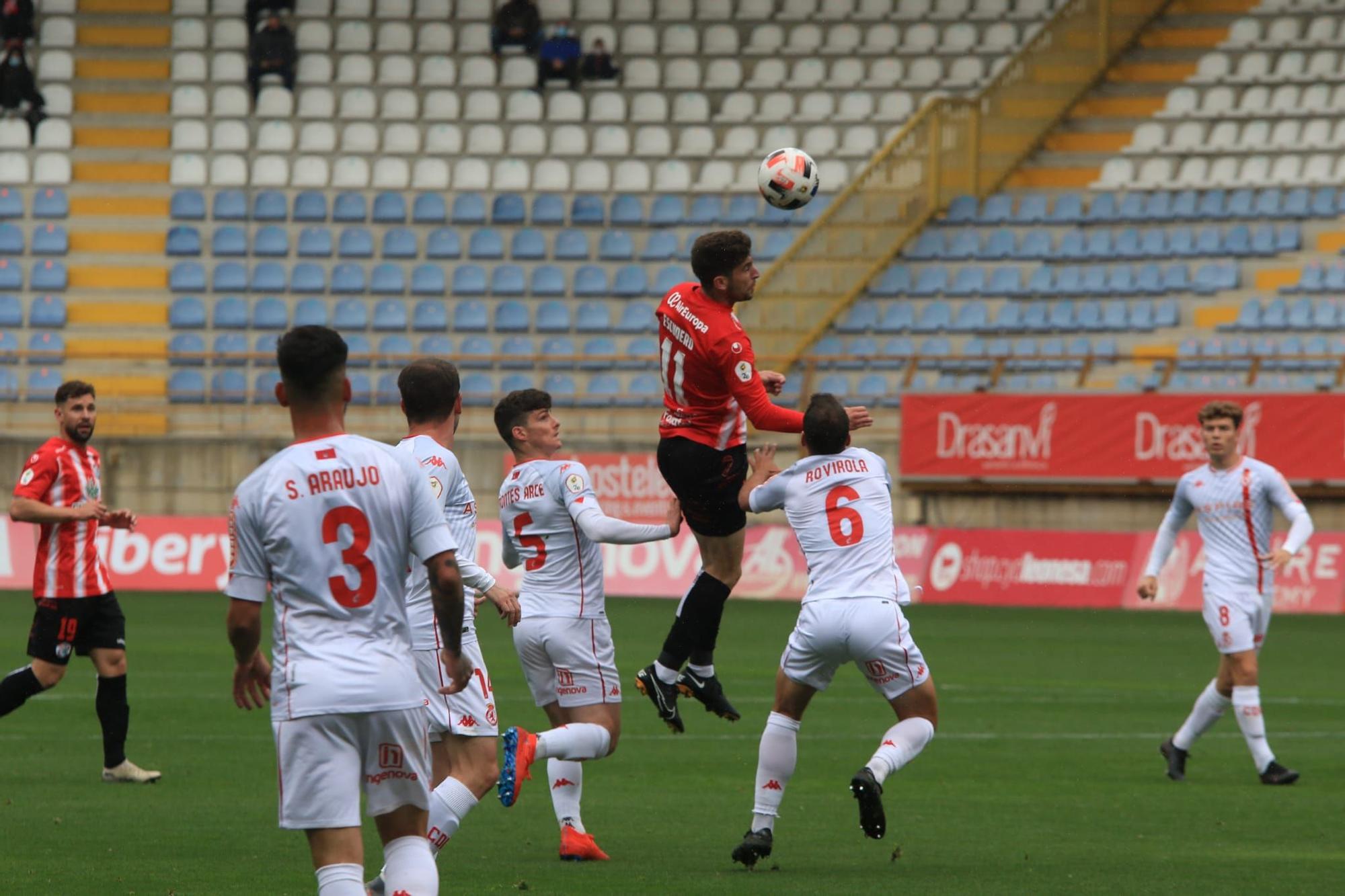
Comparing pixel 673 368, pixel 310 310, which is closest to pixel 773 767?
pixel 673 368

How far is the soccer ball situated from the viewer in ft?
29.5

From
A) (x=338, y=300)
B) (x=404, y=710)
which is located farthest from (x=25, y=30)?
(x=404, y=710)

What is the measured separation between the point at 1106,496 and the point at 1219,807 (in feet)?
51.1

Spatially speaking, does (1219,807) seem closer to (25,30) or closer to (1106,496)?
(1106,496)

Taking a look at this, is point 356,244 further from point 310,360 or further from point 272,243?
point 310,360

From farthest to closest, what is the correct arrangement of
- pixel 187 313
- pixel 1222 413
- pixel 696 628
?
1. pixel 187 313
2. pixel 1222 413
3. pixel 696 628

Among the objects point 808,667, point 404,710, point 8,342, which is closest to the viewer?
point 404,710

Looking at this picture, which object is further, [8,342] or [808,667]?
[8,342]

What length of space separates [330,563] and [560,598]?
3.50 m

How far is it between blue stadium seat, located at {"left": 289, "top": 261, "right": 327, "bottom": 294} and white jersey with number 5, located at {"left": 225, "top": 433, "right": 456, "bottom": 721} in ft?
82.6

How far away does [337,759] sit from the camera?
17.9 feet

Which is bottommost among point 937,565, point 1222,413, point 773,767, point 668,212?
point 937,565

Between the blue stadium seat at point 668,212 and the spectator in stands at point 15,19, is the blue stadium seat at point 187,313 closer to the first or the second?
the spectator in stands at point 15,19

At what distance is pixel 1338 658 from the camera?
18.5 metres
